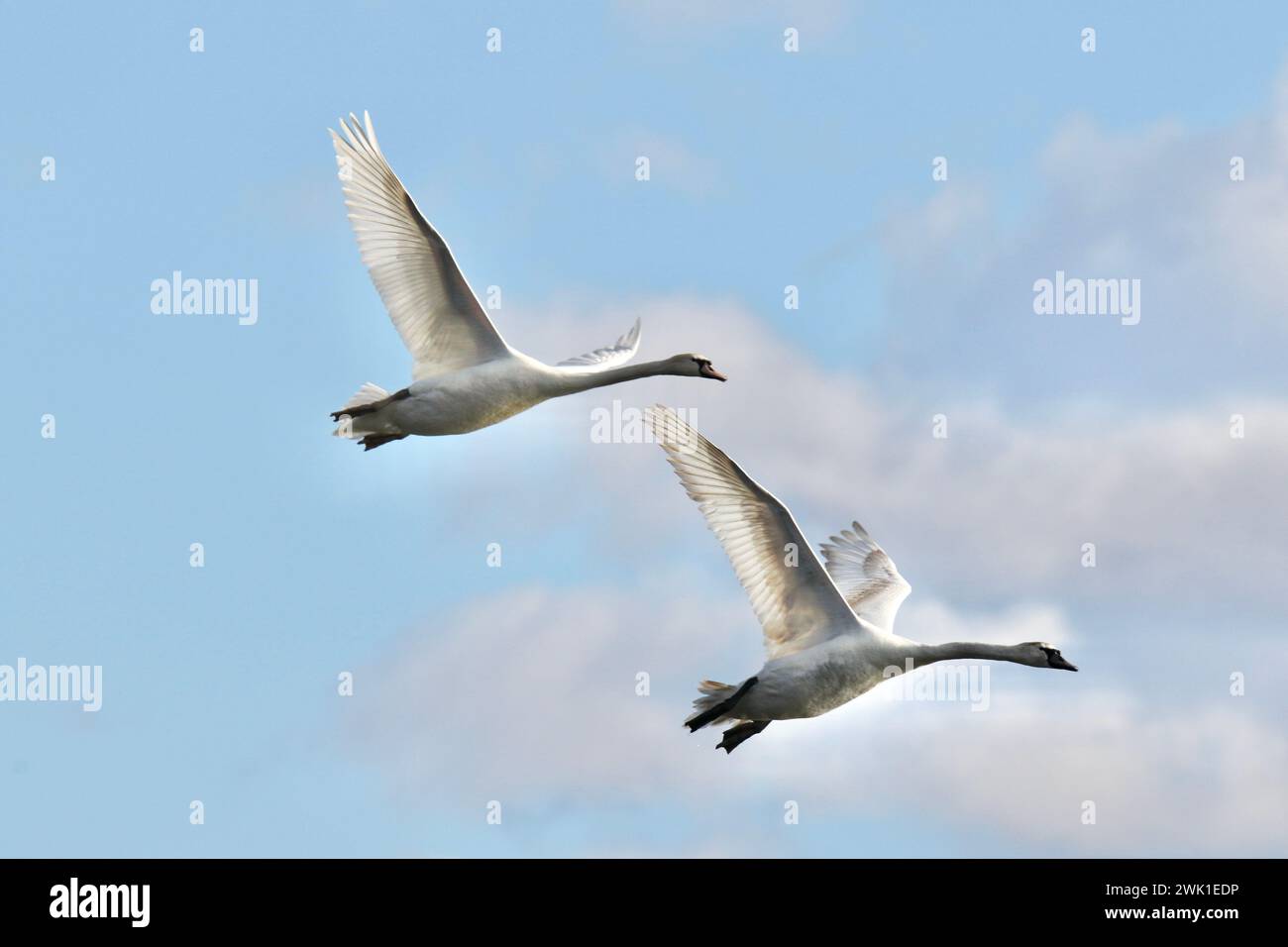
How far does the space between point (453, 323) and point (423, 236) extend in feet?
4.60

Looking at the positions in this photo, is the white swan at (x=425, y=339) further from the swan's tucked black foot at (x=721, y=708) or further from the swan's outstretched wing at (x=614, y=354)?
the swan's tucked black foot at (x=721, y=708)

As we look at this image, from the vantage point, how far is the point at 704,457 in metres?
26.5

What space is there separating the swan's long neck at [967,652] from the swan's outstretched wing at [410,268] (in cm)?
700

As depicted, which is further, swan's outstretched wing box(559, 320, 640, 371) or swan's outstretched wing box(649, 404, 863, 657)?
swan's outstretched wing box(559, 320, 640, 371)

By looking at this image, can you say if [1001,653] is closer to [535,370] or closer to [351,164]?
[535,370]

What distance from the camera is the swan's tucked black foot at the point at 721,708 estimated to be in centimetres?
2711

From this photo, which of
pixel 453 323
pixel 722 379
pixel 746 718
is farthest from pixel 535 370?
pixel 746 718

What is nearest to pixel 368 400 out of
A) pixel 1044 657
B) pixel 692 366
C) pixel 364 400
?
pixel 364 400

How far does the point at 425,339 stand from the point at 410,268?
109 cm

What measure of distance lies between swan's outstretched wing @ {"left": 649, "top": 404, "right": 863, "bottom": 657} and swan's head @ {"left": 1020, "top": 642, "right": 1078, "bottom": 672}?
3.01m

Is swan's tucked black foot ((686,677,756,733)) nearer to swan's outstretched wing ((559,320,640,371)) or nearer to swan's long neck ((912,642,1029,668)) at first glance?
swan's long neck ((912,642,1029,668))

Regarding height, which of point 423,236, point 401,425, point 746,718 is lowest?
point 746,718

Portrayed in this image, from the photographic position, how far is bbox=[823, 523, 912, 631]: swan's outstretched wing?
105 ft

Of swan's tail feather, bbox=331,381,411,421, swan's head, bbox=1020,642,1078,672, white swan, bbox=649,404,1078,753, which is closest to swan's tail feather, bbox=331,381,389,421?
swan's tail feather, bbox=331,381,411,421
